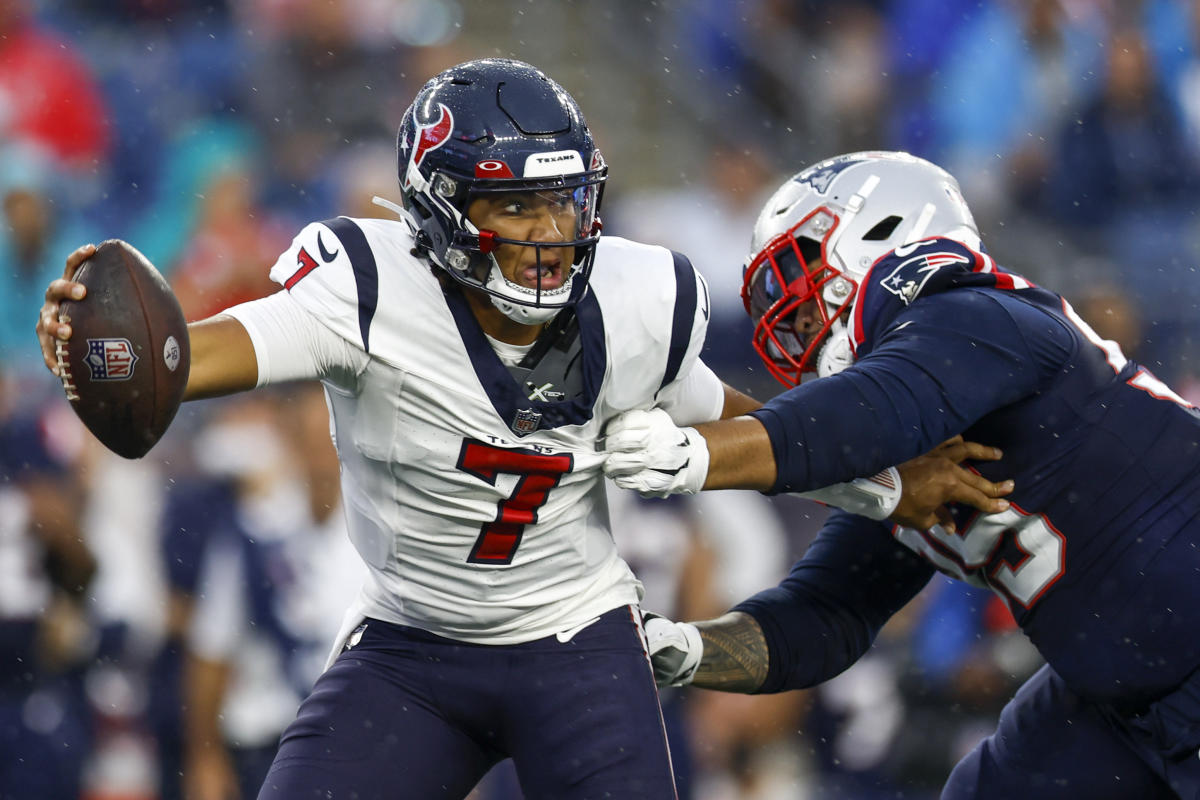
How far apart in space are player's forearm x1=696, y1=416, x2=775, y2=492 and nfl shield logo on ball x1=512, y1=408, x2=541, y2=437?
1.14 feet

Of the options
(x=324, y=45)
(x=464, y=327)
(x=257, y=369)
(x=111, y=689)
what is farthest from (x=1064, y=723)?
(x=324, y=45)

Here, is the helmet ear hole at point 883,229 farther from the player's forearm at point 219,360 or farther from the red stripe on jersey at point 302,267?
the player's forearm at point 219,360

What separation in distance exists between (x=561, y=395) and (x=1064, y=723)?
1.41 m

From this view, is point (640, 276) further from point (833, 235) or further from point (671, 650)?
point (671, 650)

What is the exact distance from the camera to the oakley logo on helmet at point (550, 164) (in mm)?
2820

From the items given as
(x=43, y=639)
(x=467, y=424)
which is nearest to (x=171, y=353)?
(x=467, y=424)

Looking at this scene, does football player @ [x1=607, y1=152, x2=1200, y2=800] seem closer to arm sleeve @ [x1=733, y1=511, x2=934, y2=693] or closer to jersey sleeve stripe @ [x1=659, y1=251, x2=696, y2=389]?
arm sleeve @ [x1=733, y1=511, x2=934, y2=693]

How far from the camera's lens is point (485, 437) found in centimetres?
285

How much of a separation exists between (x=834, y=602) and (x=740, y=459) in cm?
99

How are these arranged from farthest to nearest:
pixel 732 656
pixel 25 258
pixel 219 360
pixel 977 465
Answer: pixel 25 258 < pixel 732 656 < pixel 977 465 < pixel 219 360

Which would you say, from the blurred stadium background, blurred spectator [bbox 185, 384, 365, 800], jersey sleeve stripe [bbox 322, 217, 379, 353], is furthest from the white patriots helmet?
blurred spectator [bbox 185, 384, 365, 800]

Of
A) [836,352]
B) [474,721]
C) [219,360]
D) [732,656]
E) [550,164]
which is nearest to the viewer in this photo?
[219,360]

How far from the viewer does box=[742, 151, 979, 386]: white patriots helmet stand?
10.7 feet

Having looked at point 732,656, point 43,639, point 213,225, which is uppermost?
point 732,656
